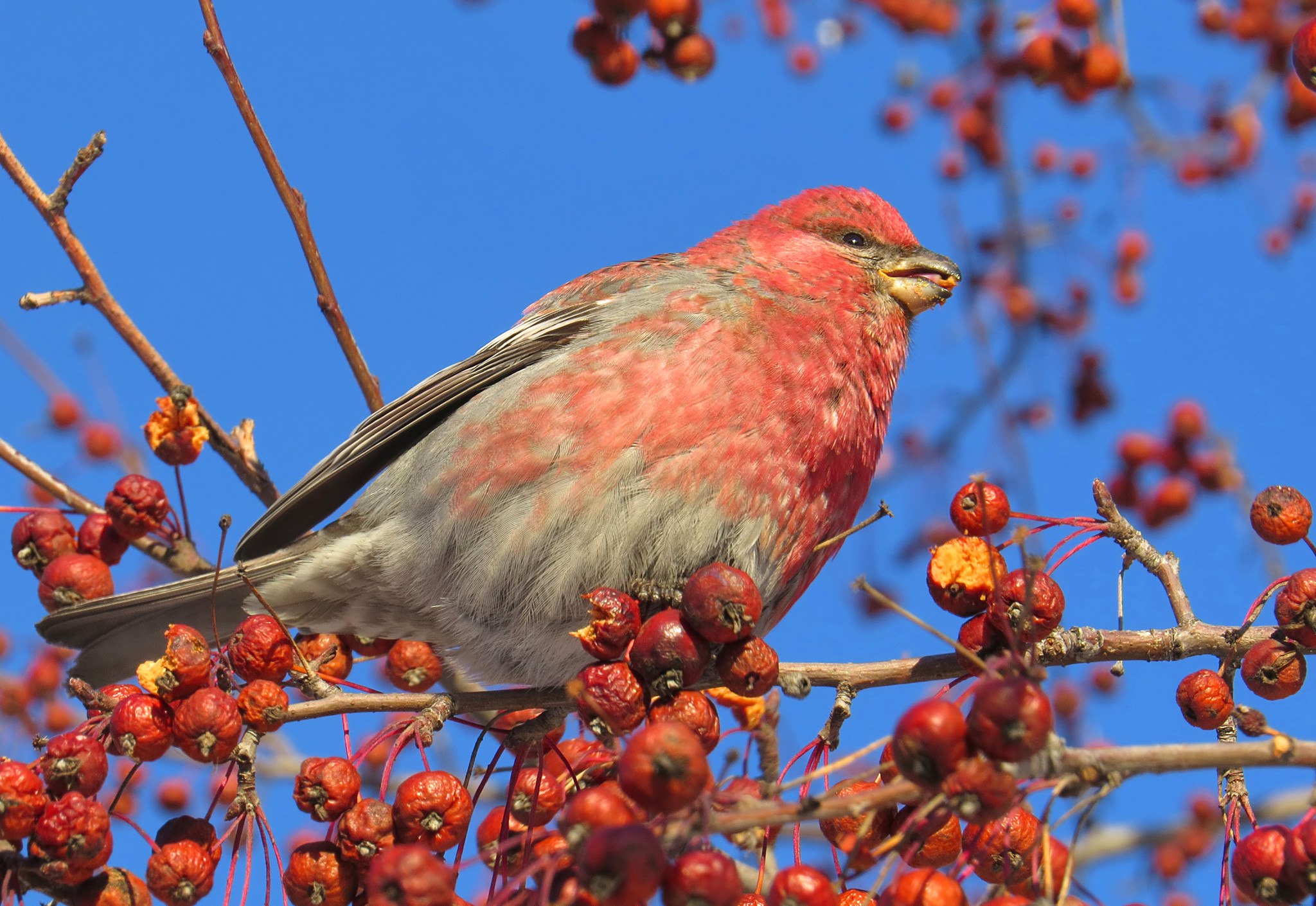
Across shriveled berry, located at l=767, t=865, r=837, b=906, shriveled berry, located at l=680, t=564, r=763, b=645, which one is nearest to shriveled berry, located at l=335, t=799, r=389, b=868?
shriveled berry, located at l=680, t=564, r=763, b=645

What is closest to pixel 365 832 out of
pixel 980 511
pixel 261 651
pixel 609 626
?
pixel 261 651

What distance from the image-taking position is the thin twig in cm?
303

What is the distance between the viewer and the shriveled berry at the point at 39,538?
3312 mm

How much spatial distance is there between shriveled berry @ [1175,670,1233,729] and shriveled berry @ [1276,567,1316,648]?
160 millimetres

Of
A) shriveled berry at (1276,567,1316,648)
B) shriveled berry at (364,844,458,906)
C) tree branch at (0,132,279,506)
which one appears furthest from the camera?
tree branch at (0,132,279,506)

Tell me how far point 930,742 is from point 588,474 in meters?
1.64

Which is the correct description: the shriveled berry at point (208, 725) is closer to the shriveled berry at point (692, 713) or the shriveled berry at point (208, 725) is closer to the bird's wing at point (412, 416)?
the shriveled berry at point (692, 713)

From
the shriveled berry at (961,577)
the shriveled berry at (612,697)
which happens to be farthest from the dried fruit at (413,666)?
the shriveled berry at (961,577)

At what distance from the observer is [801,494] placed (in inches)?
131

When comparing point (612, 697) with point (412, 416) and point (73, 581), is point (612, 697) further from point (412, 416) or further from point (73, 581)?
point (73, 581)

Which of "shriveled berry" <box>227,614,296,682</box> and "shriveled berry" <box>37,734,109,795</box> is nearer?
"shriveled berry" <box>37,734,109,795</box>

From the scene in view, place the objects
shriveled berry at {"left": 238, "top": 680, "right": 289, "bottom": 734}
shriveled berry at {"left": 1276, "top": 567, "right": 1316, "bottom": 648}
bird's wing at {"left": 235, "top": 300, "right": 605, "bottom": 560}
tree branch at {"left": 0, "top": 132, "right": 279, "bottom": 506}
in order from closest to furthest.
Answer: shriveled berry at {"left": 1276, "top": 567, "right": 1316, "bottom": 648} < shriveled berry at {"left": 238, "top": 680, "right": 289, "bottom": 734} < tree branch at {"left": 0, "top": 132, "right": 279, "bottom": 506} < bird's wing at {"left": 235, "top": 300, "right": 605, "bottom": 560}

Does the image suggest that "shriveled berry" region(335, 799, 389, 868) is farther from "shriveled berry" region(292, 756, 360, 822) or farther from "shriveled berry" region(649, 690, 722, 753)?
"shriveled berry" region(649, 690, 722, 753)

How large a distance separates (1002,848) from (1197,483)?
9.46ft
